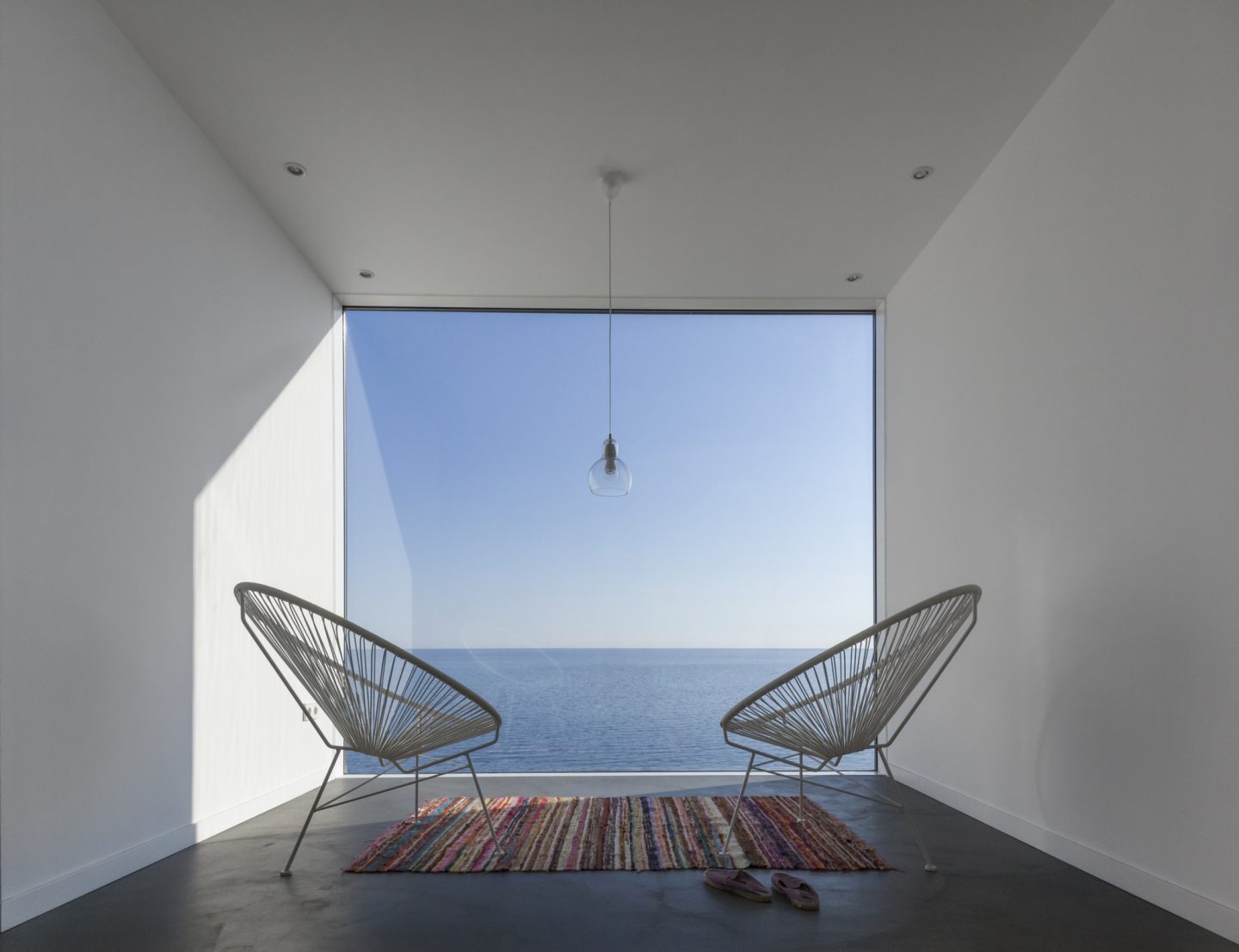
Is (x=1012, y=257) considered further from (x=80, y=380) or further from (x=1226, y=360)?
(x=80, y=380)

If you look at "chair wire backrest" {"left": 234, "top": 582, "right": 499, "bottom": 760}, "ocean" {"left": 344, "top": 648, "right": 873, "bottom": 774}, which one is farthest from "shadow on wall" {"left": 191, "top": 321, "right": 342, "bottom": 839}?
"ocean" {"left": 344, "top": 648, "right": 873, "bottom": 774}

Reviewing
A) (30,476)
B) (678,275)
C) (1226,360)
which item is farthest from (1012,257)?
(30,476)

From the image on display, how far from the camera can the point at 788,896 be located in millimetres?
2314

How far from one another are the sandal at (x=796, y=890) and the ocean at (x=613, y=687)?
227 centimetres

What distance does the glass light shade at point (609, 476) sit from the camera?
3.98 metres

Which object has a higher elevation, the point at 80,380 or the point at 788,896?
the point at 80,380

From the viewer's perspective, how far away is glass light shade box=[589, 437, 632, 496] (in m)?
3.98

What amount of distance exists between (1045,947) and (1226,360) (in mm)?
1459

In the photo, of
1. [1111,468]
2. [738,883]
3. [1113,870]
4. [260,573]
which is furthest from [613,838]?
[1111,468]

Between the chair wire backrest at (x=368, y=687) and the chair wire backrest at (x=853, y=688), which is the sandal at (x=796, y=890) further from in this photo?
the chair wire backrest at (x=368, y=687)

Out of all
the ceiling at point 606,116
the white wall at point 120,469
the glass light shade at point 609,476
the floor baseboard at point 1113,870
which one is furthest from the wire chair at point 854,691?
the white wall at point 120,469

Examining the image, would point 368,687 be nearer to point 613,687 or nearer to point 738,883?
point 738,883

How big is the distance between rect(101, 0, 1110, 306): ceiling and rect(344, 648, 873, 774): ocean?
2103 millimetres

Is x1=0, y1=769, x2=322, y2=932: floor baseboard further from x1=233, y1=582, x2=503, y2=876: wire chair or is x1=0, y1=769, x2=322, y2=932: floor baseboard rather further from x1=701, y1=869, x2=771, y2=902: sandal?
x1=701, y1=869, x2=771, y2=902: sandal
